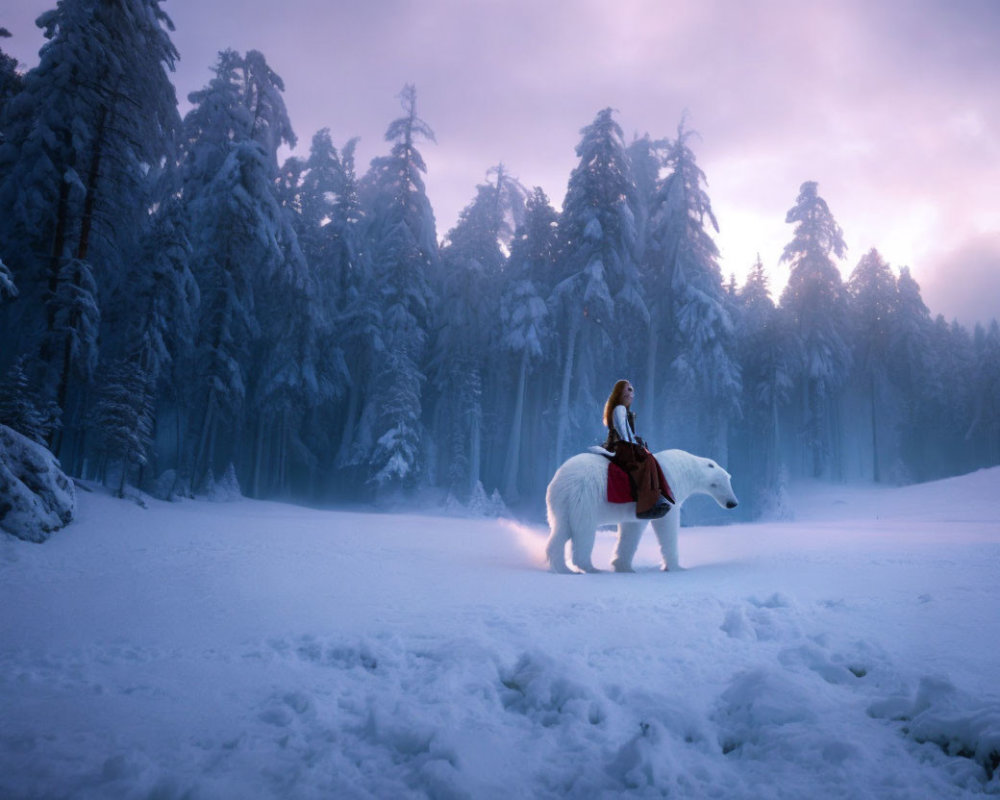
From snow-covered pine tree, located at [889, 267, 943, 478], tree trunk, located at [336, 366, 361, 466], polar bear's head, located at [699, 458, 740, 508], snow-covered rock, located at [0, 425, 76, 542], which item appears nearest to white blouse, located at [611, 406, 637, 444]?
polar bear's head, located at [699, 458, 740, 508]

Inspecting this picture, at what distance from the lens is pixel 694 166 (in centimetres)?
2544

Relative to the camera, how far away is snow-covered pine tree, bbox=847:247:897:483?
35.7 metres

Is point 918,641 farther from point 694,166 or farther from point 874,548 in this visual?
point 694,166

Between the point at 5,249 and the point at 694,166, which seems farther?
the point at 694,166

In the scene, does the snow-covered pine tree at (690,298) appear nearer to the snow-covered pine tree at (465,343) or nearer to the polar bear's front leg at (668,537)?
the snow-covered pine tree at (465,343)

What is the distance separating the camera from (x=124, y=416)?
45.0 ft

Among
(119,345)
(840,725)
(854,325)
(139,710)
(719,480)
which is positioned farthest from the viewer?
(854,325)

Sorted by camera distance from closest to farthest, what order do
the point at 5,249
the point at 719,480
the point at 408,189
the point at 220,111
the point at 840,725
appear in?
the point at 840,725
the point at 719,480
the point at 5,249
the point at 220,111
the point at 408,189

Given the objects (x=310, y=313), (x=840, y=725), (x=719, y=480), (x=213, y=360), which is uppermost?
(x=310, y=313)

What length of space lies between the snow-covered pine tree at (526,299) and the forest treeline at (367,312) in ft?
0.46

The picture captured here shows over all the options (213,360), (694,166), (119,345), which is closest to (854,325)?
(694,166)

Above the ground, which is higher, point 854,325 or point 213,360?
point 854,325

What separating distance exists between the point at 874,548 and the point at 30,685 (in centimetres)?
910

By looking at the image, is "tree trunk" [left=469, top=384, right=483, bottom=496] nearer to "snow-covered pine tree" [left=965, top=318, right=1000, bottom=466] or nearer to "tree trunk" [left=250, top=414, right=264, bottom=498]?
"tree trunk" [left=250, top=414, right=264, bottom=498]
